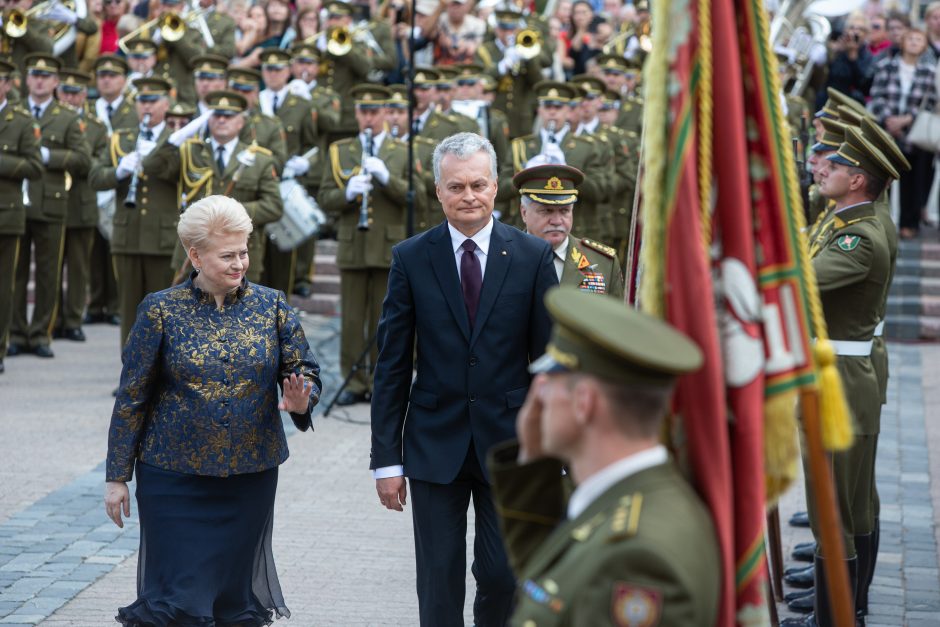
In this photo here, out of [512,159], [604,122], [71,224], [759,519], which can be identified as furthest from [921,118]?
[759,519]

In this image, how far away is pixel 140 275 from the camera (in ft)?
40.4

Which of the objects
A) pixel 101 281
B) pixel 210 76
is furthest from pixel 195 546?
pixel 101 281

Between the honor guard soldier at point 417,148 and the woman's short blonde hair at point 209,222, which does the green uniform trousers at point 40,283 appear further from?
the woman's short blonde hair at point 209,222

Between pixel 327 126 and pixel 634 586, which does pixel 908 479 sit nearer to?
pixel 634 586

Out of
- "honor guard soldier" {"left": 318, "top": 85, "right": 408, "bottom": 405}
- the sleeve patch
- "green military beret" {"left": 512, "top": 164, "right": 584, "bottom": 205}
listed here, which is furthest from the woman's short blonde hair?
"honor guard soldier" {"left": 318, "top": 85, "right": 408, "bottom": 405}

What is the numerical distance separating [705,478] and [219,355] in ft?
8.48

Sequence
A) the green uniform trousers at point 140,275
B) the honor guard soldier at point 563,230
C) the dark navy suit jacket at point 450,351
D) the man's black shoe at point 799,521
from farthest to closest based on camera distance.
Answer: the green uniform trousers at point 140,275, the man's black shoe at point 799,521, the honor guard soldier at point 563,230, the dark navy suit jacket at point 450,351

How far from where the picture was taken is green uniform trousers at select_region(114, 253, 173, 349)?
12188 mm

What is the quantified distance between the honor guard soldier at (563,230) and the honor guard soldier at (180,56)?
1014cm

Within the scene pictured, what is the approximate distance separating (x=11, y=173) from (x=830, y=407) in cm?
1062

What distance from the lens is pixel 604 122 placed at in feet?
49.1

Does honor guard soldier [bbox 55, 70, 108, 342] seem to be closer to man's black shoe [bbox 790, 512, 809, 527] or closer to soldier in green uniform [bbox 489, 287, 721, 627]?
man's black shoe [bbox 790, 512, 809, 527]

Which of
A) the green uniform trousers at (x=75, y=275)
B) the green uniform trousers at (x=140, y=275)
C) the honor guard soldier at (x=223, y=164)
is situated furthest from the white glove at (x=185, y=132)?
the green uniform trousers at (x=75, y=275)

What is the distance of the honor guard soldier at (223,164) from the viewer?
38.1 ft
